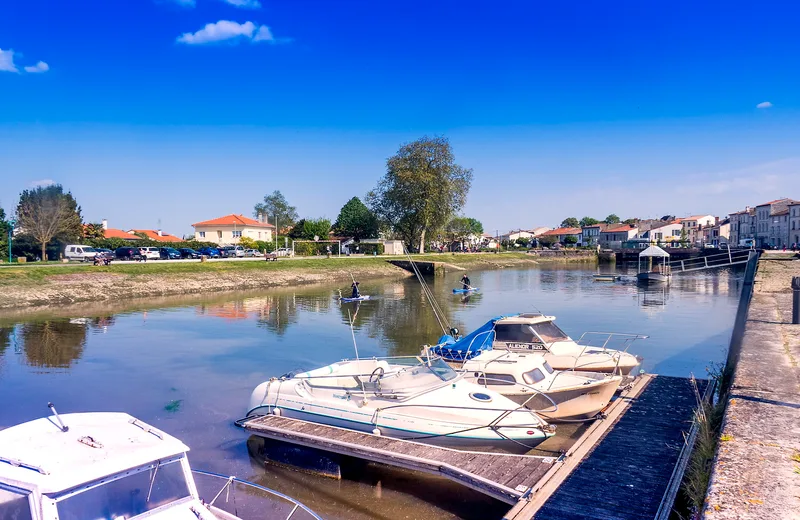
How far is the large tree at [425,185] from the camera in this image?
3541 inches

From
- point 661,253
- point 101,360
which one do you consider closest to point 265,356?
point 101,360

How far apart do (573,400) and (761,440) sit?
254 inches

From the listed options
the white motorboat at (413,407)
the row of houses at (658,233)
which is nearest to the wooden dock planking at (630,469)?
the white motorboat at (413,407)

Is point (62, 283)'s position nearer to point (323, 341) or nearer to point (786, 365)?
point (323, 341)

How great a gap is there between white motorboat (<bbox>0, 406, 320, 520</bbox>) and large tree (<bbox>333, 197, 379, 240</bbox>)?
94.3 metres

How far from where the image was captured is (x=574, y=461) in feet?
32.0

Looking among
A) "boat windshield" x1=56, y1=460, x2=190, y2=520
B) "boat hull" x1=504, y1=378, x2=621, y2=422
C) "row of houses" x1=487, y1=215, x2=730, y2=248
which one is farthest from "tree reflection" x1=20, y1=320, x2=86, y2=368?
"row of houses" x1=487, y1=215, x2=730, y2=248

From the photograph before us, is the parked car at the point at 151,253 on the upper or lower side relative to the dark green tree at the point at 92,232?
lower

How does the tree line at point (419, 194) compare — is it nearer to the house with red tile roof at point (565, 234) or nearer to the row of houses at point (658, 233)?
the row of houses at point (658, 233)

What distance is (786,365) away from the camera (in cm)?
1098

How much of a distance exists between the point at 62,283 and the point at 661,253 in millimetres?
56932

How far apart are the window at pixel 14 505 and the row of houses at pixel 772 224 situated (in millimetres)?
117330

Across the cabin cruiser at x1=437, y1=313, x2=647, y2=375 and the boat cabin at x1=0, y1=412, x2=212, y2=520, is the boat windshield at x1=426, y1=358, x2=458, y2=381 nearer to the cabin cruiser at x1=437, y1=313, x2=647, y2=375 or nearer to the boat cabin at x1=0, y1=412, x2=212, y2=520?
the cabin cruiser at x1=437, y1=313, x2=647, y2=375

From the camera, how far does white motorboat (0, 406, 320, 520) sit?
237 inches
